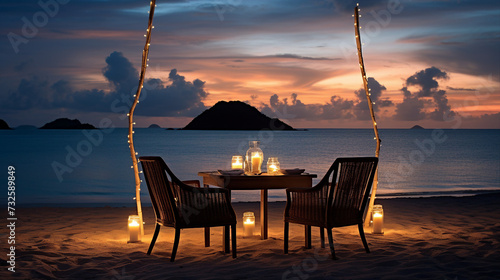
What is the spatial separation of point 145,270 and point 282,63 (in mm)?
8643

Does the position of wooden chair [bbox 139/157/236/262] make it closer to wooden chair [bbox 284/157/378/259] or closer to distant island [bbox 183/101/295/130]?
Answer: wooden chair [bbox 284/157/378/259]

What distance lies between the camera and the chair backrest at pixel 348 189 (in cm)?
423

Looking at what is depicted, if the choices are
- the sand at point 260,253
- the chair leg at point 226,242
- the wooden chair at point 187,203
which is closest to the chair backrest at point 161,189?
the wooden chair at point 187,203

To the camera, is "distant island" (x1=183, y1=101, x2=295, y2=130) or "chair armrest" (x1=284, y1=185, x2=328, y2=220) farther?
"distant island" (x1=183, y1=101, x2=295, y2=130)

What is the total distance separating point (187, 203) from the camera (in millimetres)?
4234

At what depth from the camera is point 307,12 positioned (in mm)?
9227

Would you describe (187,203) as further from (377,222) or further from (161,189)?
(377,222)

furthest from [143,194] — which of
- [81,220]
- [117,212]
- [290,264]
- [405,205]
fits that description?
[290,264]

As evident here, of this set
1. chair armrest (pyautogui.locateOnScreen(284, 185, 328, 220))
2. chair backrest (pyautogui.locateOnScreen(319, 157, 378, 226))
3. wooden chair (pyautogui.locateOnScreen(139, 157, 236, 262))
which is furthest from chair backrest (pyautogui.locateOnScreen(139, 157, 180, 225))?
chair backrest (pyautogui.locateOnScreen(319, 157, 378, 226))

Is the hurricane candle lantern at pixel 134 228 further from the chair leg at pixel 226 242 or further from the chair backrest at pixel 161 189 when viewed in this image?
the chair leg at pixel 226 242

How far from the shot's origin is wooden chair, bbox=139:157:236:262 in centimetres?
416

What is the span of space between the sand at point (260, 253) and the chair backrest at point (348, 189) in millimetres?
362

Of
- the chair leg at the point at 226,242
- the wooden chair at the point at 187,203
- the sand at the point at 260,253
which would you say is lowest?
the sand at the point at 260,253

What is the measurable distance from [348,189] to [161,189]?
5.34 feet
